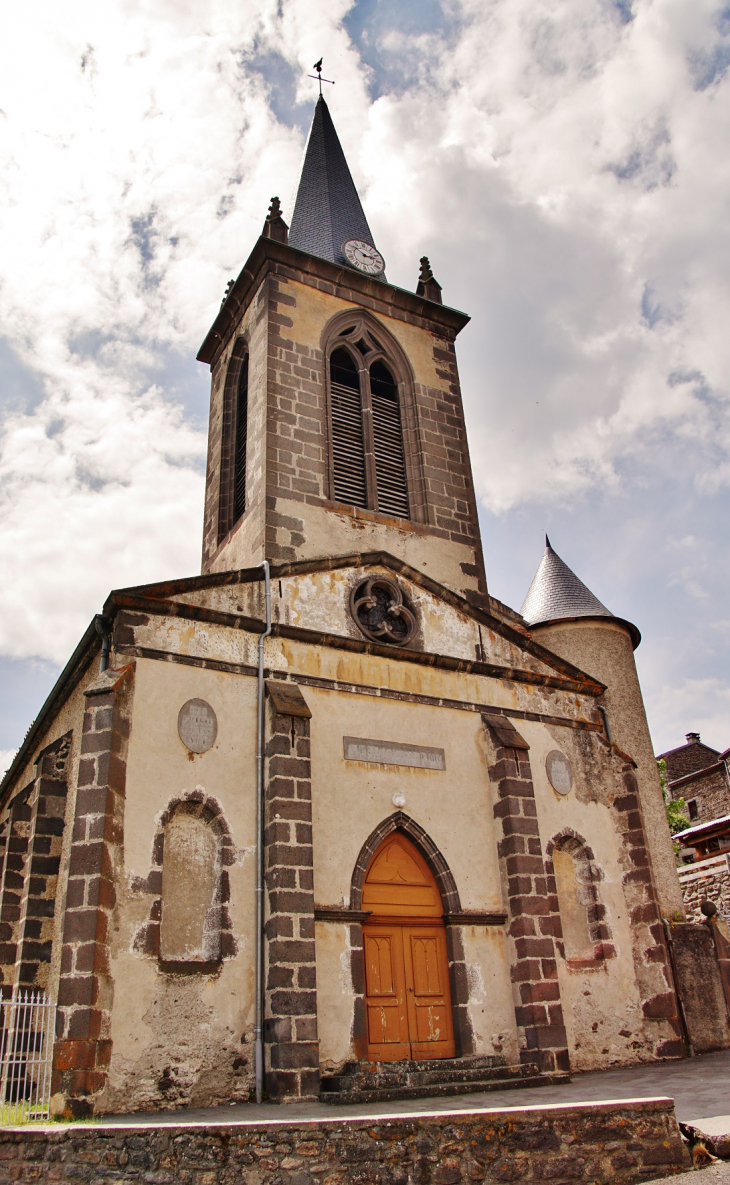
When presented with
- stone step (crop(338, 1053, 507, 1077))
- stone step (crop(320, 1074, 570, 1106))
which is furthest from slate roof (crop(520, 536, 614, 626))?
stone step (crop(320, 1074, 570, 1106))

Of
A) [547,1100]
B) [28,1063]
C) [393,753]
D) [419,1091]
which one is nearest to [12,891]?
[28,1063]

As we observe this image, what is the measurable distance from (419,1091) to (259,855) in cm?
312

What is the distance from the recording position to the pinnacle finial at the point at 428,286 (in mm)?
19375

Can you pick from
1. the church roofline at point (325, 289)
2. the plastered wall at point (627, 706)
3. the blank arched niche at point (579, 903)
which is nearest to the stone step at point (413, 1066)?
the blank arched niche at point (579, 903)

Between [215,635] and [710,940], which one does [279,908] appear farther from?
[710,940]

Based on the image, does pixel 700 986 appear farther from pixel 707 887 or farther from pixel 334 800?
pixel 707 887

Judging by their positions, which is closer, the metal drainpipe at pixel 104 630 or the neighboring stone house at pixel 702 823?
the metal drainpipe at pixel 104 630

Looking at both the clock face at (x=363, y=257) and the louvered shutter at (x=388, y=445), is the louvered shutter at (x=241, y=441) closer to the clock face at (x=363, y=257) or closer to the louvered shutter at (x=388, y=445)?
the louvered shutter at (x=388, y=445)

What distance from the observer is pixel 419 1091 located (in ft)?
31.8

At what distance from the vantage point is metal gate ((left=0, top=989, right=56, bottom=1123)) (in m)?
8.59

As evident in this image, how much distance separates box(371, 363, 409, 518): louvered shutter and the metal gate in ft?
30.8

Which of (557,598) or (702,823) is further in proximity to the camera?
(702,823)

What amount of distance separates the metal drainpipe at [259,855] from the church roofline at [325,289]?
7.11 meters

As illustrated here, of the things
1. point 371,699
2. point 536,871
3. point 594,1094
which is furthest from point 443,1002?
point 371,699
